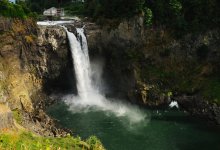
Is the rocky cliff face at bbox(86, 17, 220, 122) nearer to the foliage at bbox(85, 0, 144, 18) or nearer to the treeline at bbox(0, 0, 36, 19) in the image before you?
the foliage at bbox(85, 0, 144, 18)

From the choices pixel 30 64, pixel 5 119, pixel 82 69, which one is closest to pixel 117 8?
pixel 82 69

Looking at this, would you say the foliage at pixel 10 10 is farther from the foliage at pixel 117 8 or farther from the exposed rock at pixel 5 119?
the exposed rock at pixel 5 119

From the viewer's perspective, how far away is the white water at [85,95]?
43562 millimetres

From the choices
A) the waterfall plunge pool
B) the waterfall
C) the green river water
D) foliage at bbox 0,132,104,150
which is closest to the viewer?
foliage at bbox 0,132,104,150

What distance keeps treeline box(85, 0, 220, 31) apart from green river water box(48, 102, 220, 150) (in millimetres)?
10385

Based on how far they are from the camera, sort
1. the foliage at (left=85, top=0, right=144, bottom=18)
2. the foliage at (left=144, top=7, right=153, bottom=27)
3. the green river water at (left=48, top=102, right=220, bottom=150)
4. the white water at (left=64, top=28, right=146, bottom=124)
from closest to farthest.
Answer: the green river water at (left=48, top=102, right=220, bottom=150) < the white water at (left=64, top=28, right=146, bottom=124) < the foliage at (left=85, top=0, right=144, bottom=18) < the foliage at (left=144, top=7, right=153, bottom=27)

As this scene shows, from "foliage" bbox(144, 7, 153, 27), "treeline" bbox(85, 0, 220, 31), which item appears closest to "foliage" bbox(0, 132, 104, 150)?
"foliage" bbox(144, 7, 153, 27)

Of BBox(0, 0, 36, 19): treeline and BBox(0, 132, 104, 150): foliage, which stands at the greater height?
BBox(0, 0, 36, 19): treeline

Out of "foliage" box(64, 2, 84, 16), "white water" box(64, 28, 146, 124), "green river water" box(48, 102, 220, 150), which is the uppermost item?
"foliage" box(64, 2, 84, 16)

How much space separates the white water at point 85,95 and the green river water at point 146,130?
1.01 metres

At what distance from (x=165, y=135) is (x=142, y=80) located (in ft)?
30.6

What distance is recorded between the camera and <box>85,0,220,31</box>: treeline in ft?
149

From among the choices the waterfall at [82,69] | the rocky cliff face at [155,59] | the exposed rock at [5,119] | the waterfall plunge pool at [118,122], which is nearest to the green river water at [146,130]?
the waterfall plunge pool at [118,122]

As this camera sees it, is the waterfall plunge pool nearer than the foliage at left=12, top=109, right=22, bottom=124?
No
